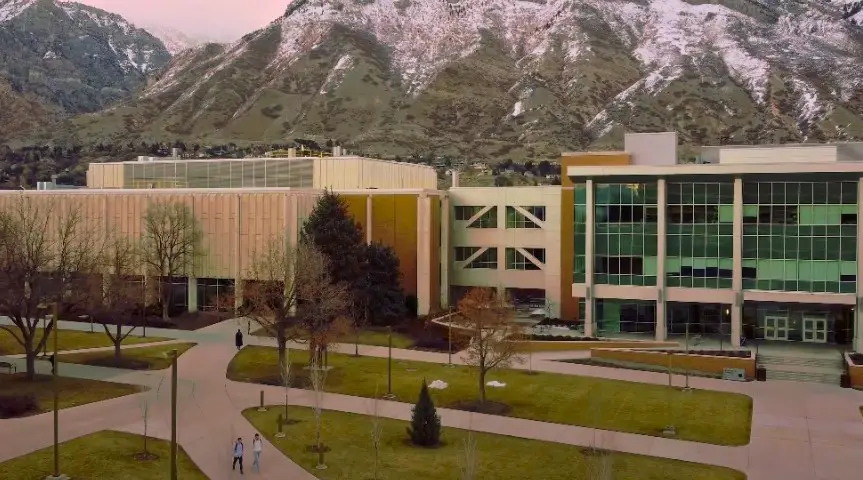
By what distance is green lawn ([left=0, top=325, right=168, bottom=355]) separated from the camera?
50.1 m

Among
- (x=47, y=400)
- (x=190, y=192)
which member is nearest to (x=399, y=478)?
(x=47, y=400)

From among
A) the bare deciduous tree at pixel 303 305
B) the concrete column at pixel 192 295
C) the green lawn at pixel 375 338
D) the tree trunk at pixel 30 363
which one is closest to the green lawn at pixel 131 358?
the tree trunk at pixel 30 363

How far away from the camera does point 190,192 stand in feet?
221

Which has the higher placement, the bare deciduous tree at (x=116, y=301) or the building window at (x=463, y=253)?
the building window at (x=463, y=253)

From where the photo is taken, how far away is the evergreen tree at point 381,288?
59.3 meters

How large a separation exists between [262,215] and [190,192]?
25.6 ft

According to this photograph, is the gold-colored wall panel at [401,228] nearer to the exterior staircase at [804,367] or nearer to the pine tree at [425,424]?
the exterior staircase at [804,367]

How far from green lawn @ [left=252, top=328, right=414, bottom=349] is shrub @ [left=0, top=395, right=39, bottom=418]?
1907 cm

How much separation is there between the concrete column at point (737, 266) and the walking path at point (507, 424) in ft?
27.3

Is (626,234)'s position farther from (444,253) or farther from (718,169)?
(444,253)

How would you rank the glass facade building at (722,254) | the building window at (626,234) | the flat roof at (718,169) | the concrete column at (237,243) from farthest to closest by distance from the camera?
the concrete column at (237,243) → the building window at (626,234) → the glass facade building at (722,254) → the flat roof at (718,169)

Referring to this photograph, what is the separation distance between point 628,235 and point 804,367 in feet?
48.5

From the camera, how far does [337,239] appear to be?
2297 inches

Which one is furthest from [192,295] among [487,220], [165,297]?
[487,220]
